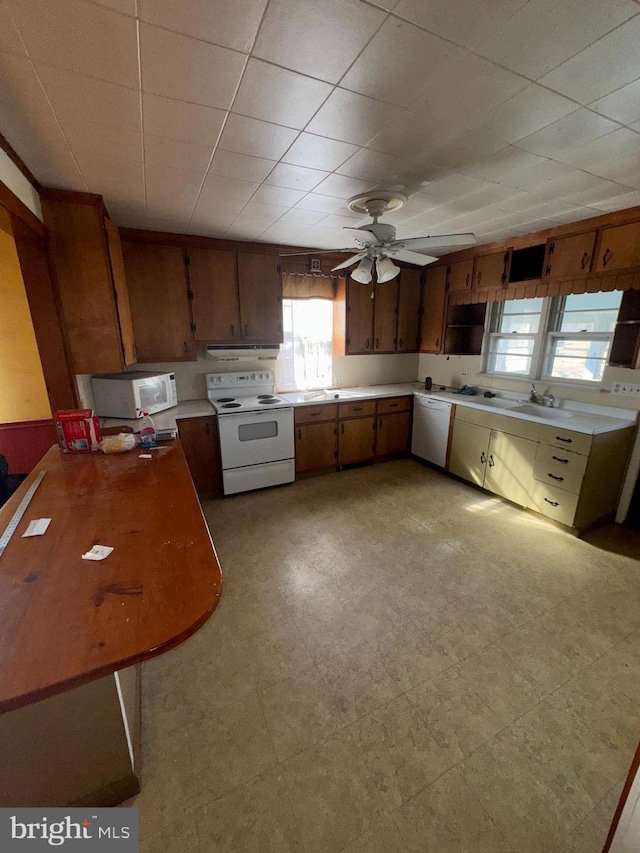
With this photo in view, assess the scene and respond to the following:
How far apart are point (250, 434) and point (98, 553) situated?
2.30 meters

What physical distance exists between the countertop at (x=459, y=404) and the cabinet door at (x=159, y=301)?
0.60 metres

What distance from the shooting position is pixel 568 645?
1850mm

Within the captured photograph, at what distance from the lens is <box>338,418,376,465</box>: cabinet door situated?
398cm

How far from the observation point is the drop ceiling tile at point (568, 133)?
1.45 meters

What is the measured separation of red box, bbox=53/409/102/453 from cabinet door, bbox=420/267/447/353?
3.79 m

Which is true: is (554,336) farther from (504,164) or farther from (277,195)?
(277,195)

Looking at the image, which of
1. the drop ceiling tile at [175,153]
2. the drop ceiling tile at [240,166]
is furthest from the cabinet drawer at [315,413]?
the drop ceiling tile at [175,153]

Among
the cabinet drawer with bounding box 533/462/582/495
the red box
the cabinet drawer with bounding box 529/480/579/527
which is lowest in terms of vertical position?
the cabinet drawer with bounding box 529/480/579/527

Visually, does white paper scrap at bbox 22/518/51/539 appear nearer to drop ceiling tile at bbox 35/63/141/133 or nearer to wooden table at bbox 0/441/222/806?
wooden table at bbox 0/441/222/806

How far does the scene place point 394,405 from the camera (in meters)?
4.22

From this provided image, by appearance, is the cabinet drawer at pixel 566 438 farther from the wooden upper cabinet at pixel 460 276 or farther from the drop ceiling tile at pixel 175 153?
the drop ceiling tile at pixel 175 153

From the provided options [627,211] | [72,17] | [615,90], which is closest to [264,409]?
[72,17]

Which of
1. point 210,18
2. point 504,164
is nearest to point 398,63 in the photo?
point 210,18

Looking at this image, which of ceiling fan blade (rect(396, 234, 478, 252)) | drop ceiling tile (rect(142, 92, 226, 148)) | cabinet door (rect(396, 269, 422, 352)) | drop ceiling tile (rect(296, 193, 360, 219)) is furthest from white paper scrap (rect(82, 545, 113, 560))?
cabinet door (rect(396, 269, 422, 352))
